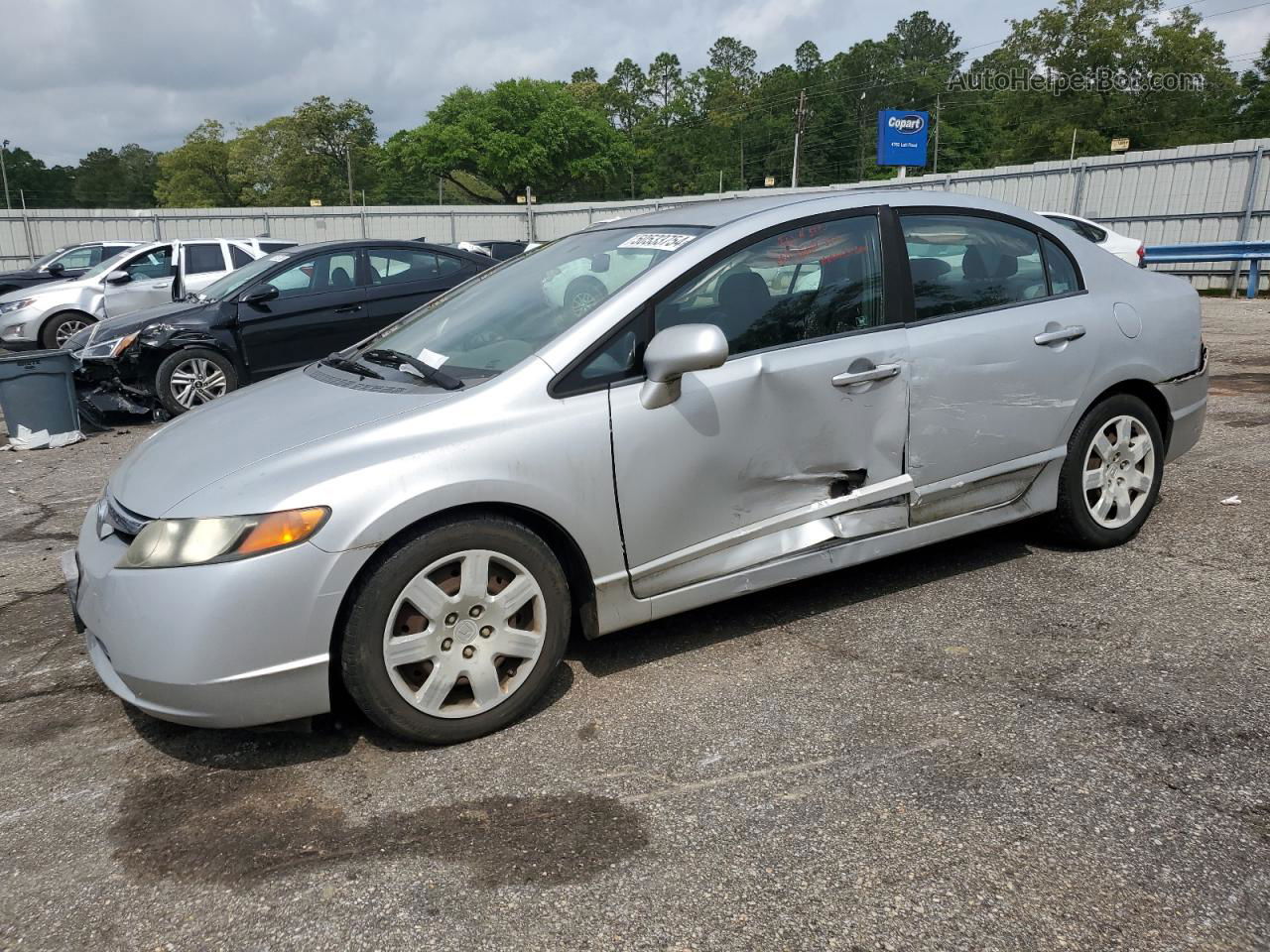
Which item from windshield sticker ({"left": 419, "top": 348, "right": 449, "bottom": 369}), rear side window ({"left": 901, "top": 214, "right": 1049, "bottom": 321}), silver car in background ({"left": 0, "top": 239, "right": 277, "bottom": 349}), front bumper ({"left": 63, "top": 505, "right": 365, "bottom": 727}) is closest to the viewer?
front bumper ({"left": 63, "top": 505, "right": 365, "bottom": 727})

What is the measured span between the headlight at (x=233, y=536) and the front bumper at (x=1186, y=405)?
12.3ft

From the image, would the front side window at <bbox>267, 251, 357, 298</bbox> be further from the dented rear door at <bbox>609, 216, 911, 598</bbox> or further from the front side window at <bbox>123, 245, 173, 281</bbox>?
the dented rear door at <bbox>609, 216, 911, 598</bbox>

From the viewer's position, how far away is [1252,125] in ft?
174

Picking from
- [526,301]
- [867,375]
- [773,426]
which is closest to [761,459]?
[773,426]

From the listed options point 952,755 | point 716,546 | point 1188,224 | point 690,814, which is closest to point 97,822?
point 690,814

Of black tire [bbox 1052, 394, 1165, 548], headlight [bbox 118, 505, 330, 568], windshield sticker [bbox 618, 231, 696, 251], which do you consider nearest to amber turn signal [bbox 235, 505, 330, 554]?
headlight [bbox 118, 505, 330, 568]

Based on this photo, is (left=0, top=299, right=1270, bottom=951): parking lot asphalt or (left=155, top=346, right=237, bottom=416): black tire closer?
(left=0, top=299, right=1270, bottom=951): parking lot asphalt

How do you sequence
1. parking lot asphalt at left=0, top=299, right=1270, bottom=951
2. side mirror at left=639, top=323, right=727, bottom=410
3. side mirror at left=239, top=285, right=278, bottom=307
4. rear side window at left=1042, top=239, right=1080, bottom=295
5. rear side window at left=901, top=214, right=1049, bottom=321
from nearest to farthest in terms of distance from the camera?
parking lot asphalt at left=0, top=299, right=1270, bottom=951 < side mirror at left=639, top=323, right=727, bottom=410 < rear side window at left=901, top=214, right=1049, bottom=321 < rear side window at left=1042, top=239, right=1080, bottom=295 < side mirror at left=239, top=285, right=278, bottom=307

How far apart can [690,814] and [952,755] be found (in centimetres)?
81

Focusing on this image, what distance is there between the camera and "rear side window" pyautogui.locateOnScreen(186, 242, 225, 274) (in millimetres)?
13406

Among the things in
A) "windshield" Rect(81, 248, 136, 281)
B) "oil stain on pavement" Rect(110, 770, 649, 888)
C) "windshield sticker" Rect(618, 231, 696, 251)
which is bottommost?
"oil stain on pavement" Rect(110, 770, 649, 888)

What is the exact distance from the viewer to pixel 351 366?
3803 millimetres

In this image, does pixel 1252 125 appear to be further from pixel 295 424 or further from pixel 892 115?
pixel 295 424

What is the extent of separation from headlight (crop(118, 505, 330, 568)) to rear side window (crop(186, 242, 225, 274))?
11846 mm
